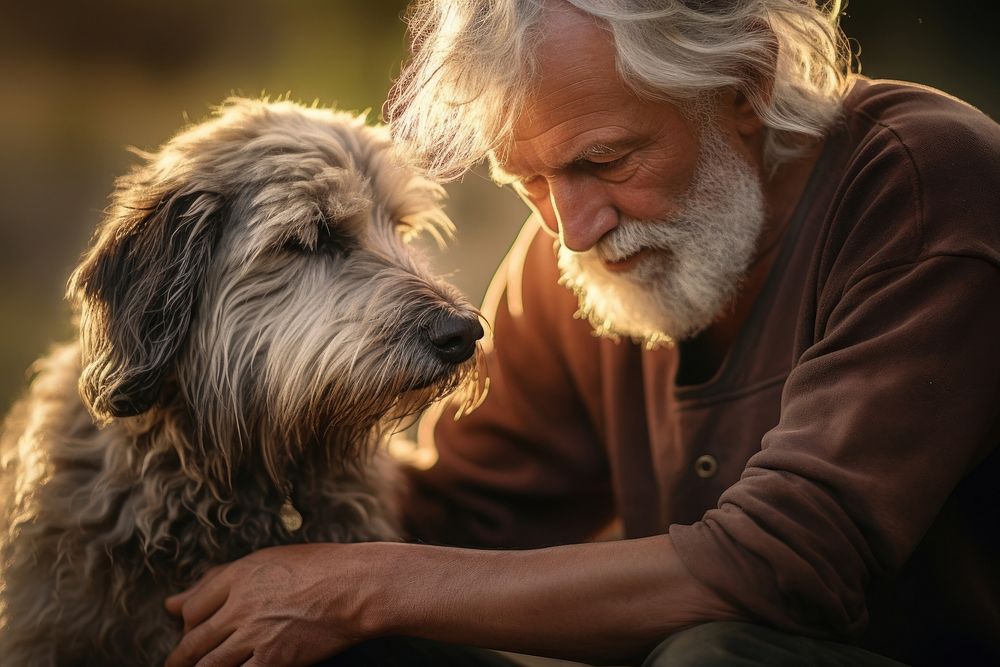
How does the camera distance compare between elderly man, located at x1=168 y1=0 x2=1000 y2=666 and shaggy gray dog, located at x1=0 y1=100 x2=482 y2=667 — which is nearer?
elderly man, located at x1=168 y1=0 x2=1000 y2=666

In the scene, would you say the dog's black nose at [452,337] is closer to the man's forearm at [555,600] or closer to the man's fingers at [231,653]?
the man's forearm at [555,600]

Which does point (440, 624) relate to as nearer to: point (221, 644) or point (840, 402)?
point (221, 644)

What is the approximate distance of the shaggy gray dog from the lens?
2285 millimetres

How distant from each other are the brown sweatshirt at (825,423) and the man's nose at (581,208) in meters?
0.43

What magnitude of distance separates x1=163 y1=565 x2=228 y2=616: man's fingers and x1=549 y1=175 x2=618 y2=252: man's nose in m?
1.09

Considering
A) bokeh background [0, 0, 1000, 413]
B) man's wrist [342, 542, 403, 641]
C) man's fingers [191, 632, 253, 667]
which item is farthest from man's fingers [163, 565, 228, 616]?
bokeh background [0, 0, 1000, 413]

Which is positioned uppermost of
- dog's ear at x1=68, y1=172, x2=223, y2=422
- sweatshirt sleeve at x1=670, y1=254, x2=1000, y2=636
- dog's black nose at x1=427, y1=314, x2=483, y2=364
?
dog's ear at x1=68, y1=172, x2=223, y2=422

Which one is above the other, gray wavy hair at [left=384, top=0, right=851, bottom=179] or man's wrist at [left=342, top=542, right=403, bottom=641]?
gray wavy hair at [left=384, top=0, right=851, bottom=179]

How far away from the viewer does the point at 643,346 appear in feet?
9.20

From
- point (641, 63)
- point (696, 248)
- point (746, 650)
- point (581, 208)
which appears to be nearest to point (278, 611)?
point (746, 650)

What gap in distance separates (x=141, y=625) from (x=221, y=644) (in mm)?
261

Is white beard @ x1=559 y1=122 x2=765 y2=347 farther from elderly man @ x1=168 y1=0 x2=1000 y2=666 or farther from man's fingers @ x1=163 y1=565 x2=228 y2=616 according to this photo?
man's fingers @ x1=163 y1=565 x2=228 y2=616

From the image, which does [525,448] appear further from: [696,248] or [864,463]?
[864,463]

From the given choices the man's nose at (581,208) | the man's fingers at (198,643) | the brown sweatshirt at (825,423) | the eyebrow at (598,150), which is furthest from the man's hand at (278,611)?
the eyebrow at (598,150)
